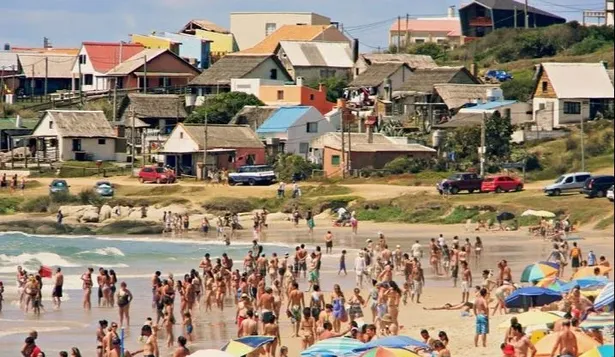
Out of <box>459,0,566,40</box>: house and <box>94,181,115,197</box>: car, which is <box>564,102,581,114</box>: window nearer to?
<box>94,181,115,197</box>: car

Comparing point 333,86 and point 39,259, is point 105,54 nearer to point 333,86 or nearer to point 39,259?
point 333,86

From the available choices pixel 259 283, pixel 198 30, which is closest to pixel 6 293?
pixel 259 283

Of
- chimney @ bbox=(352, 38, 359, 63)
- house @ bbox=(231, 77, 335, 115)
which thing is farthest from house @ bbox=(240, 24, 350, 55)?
house @ bbox=(231, 77, 335, 115)

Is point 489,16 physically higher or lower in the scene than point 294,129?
higher

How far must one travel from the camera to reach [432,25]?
11038 centimetres

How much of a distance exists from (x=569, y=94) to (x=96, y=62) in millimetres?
33424

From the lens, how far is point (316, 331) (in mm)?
24812

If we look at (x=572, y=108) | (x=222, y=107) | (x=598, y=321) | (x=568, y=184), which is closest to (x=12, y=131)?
(x=222, y=107)

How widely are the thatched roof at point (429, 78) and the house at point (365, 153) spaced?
854 cm

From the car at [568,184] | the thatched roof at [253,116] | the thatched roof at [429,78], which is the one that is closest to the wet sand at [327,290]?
the car at [568,184]

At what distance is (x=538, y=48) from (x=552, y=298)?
2420 inches

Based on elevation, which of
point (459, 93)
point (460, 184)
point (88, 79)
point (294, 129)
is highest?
point (88, 79)

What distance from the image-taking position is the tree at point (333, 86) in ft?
257

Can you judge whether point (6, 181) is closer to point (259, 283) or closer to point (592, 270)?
point (259, 283)
